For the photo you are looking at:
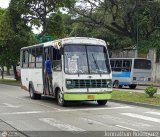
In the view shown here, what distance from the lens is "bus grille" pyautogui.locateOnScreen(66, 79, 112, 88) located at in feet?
58.0

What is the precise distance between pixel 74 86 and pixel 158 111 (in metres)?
3.48

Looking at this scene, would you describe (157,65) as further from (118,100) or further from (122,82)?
(118,100)

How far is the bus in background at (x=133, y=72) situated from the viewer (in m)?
36.1

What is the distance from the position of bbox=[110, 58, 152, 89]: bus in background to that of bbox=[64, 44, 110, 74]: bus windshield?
17566 millimetres

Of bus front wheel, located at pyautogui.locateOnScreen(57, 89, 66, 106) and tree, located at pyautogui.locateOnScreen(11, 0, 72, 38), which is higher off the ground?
tree, located at pyautogui.locateOnScreen(11, 0, 72, 38)

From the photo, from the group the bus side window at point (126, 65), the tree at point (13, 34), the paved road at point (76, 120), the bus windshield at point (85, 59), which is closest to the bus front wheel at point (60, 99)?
the paved road at point (76, 120)

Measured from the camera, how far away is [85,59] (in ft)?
59.8

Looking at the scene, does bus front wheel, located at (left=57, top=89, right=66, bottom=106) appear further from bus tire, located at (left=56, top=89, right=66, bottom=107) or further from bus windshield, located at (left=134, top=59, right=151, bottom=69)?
bus windshield, located at (left=134, top=59, right=151, bottom=69)

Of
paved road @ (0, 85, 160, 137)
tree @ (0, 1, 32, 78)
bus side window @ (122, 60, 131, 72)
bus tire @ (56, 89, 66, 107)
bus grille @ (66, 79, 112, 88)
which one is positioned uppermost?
tree @ (0, 1, 32, 78)

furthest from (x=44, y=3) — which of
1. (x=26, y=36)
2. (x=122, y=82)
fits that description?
(x=122, y=82)

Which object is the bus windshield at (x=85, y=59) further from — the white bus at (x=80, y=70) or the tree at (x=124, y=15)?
the tree at (x=124, y=15)

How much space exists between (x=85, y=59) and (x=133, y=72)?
1831 cm

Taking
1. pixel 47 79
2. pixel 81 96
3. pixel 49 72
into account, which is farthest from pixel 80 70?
pixel 47 79

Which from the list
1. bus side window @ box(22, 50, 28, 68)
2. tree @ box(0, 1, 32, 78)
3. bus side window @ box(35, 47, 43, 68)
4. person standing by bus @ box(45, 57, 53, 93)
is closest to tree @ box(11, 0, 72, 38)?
tree @ box(0, 1, 32, 78)
